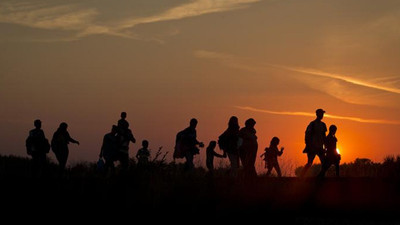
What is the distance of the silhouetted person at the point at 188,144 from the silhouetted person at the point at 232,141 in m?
1.76

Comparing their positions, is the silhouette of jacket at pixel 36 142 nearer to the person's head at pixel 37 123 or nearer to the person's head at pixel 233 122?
the person's head at pixel 37 123

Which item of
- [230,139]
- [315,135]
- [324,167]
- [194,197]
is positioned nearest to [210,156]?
[230,139]

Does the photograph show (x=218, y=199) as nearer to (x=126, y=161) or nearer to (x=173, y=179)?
(x=173, y=179)

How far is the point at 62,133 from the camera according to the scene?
27250 mm

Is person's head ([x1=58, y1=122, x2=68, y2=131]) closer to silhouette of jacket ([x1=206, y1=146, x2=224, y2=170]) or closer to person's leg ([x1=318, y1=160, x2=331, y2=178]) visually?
silhouette of jacket ([x1=206, y1=146, x2=224, y2=170])

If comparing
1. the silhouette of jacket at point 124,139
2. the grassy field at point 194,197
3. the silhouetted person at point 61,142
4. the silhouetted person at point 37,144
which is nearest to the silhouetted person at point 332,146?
the grassy field at point 194,197

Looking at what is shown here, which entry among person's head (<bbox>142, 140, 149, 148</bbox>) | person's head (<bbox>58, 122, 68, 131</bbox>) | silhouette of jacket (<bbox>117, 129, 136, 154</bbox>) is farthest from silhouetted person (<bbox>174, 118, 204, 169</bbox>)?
person's head (<bbox>58, 122, 68, 131</bbox>)

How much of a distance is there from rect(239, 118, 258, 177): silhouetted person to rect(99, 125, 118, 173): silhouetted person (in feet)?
14.9

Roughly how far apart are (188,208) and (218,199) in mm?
970

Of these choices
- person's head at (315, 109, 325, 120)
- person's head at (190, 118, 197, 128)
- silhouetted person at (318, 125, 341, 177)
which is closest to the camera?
person's head at (315, 109, 325, 120)

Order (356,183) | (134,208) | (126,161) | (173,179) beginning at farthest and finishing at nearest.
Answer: (126,161)
(356,183)
(173,179)
(134,208)

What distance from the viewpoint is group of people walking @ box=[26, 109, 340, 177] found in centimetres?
2344

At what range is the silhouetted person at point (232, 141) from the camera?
2386 centimetres

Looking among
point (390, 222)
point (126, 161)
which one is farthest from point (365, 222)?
point (126, 161)
